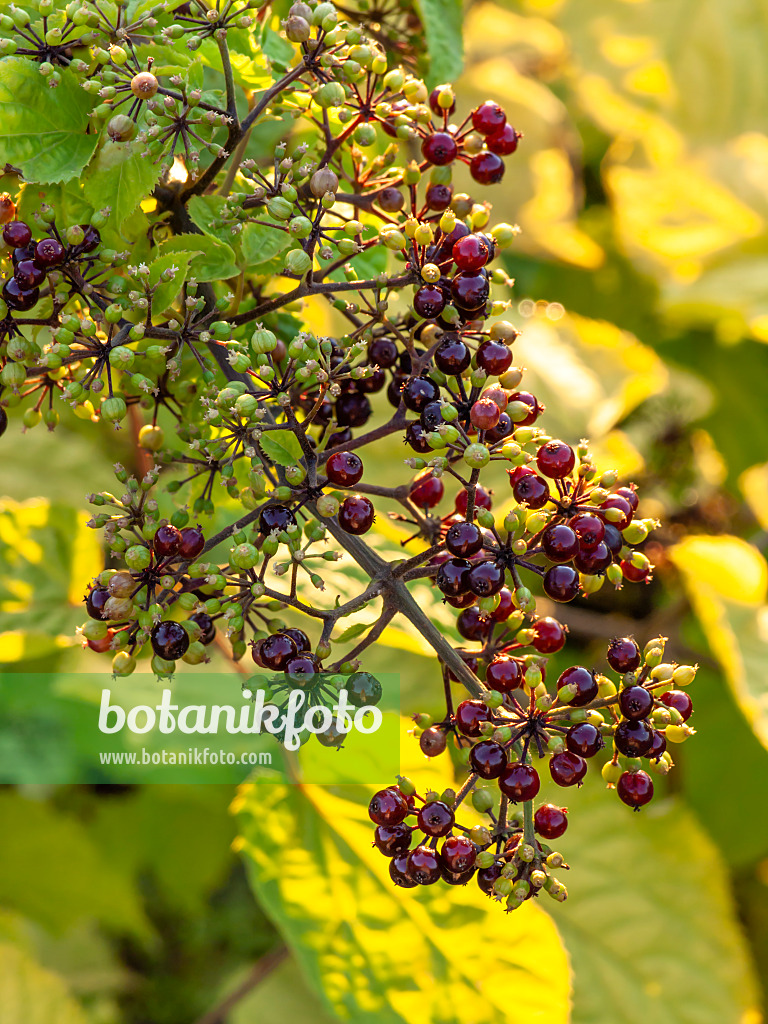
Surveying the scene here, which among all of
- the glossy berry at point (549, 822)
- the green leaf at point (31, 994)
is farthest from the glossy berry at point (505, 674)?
the green leaf at point (31, 994)

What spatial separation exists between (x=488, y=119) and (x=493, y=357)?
0.26m

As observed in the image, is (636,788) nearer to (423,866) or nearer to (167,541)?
(423,866)

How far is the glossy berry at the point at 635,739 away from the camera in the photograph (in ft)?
2.08

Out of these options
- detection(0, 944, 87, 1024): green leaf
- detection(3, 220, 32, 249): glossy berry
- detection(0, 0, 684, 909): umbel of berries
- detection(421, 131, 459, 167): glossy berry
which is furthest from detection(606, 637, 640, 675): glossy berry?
detection(0, 944, 87, 1024): green leaf

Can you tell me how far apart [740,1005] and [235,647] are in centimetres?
120

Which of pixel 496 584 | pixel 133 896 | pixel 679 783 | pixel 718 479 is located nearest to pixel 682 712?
pixel 496 584

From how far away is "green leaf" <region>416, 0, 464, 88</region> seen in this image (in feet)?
3.08

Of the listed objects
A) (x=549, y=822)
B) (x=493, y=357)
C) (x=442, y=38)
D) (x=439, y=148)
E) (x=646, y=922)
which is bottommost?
(x=646, y=922)

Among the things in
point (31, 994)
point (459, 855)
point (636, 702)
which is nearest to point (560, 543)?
point (636, 702)

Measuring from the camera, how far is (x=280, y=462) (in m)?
0.64

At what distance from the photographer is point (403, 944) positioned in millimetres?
968

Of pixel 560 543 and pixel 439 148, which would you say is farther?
pixel 439 148

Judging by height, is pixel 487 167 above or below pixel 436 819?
above

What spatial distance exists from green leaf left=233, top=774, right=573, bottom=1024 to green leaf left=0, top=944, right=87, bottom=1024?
1.91 feet
